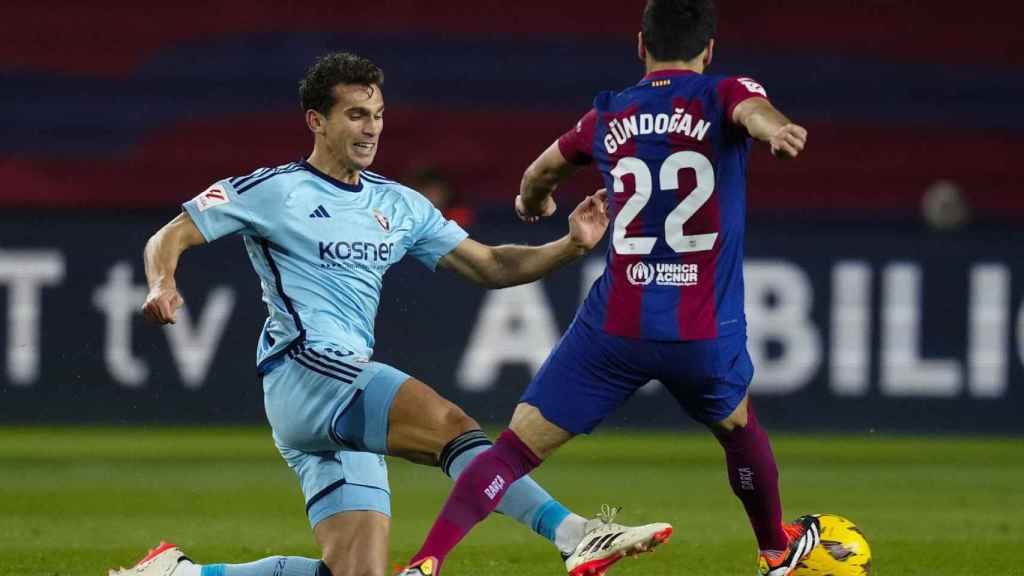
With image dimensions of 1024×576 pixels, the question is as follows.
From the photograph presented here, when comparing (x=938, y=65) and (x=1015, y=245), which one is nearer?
(x=1015, y=245)

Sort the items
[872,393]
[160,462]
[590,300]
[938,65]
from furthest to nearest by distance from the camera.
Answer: [938,65] < [872,393] < [160,462] < [590,300]

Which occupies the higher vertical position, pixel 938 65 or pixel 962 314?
pixel 938 65

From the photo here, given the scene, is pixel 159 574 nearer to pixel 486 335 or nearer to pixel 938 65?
pixel 486 335

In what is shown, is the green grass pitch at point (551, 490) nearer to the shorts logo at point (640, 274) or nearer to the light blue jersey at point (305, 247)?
the light blue jersey at point (305, 247)

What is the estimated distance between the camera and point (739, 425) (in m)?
5.54

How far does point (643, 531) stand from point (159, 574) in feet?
5.55

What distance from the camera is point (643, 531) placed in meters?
5.12

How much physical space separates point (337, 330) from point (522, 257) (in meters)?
0.81

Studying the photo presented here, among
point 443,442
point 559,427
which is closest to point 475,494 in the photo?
point 443,442

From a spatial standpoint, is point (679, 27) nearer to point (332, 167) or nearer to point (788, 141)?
point (788, 141)

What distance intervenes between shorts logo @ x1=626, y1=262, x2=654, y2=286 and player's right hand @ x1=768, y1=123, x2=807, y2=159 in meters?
0.65

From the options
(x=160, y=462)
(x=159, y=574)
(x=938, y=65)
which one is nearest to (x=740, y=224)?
(x=159, y=574)

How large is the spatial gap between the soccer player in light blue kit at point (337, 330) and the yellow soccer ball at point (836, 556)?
1.07m

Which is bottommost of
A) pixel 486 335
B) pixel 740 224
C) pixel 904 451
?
pixel 904 451
